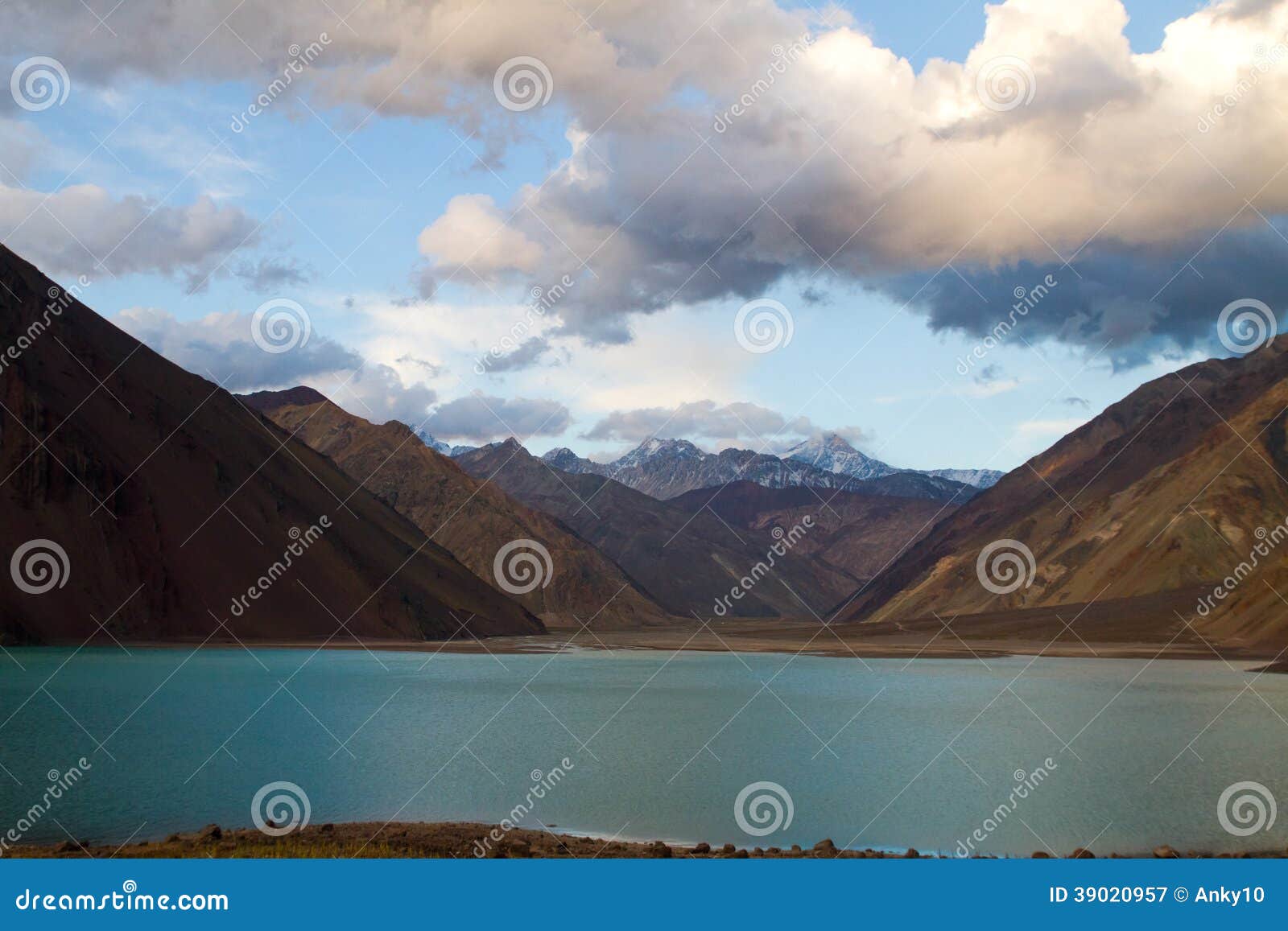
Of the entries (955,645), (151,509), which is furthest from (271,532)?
(955,645)

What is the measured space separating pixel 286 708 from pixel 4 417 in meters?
73.5

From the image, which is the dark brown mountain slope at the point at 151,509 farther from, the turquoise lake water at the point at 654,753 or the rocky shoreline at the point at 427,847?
the rocky shoreline at the point at 427,847

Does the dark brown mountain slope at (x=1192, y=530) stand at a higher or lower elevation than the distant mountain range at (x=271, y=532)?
higher

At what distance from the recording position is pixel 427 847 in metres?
25.5

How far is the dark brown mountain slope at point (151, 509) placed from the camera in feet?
367

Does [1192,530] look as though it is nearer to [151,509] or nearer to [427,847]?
[151,509]

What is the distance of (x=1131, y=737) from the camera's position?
52.1 m

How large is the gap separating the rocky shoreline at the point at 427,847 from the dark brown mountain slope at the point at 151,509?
81373mm

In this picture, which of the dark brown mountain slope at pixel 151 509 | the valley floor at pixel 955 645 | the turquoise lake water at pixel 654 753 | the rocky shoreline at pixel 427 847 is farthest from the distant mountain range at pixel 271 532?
the rocky shoreline at pixel 427 847

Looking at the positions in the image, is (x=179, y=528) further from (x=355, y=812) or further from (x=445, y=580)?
(x=355, y=812)

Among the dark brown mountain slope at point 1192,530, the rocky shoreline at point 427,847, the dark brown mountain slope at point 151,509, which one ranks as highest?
the dark brown mountain slope at point 1192,530

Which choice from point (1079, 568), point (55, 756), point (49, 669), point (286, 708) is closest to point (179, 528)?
point (49, 669)

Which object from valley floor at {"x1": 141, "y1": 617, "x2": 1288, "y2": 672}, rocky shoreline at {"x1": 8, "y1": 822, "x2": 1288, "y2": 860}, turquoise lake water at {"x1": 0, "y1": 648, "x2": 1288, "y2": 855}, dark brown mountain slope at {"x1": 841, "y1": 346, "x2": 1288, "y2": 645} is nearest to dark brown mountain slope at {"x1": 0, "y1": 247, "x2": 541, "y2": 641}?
valley floor at {"x1": 141, "y1": 617, "x2": 1288, "y2": 672}

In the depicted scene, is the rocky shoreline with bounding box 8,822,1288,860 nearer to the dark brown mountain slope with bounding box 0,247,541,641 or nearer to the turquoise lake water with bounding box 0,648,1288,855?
the turquoise lake water with bounding box 0,648,1288,855
